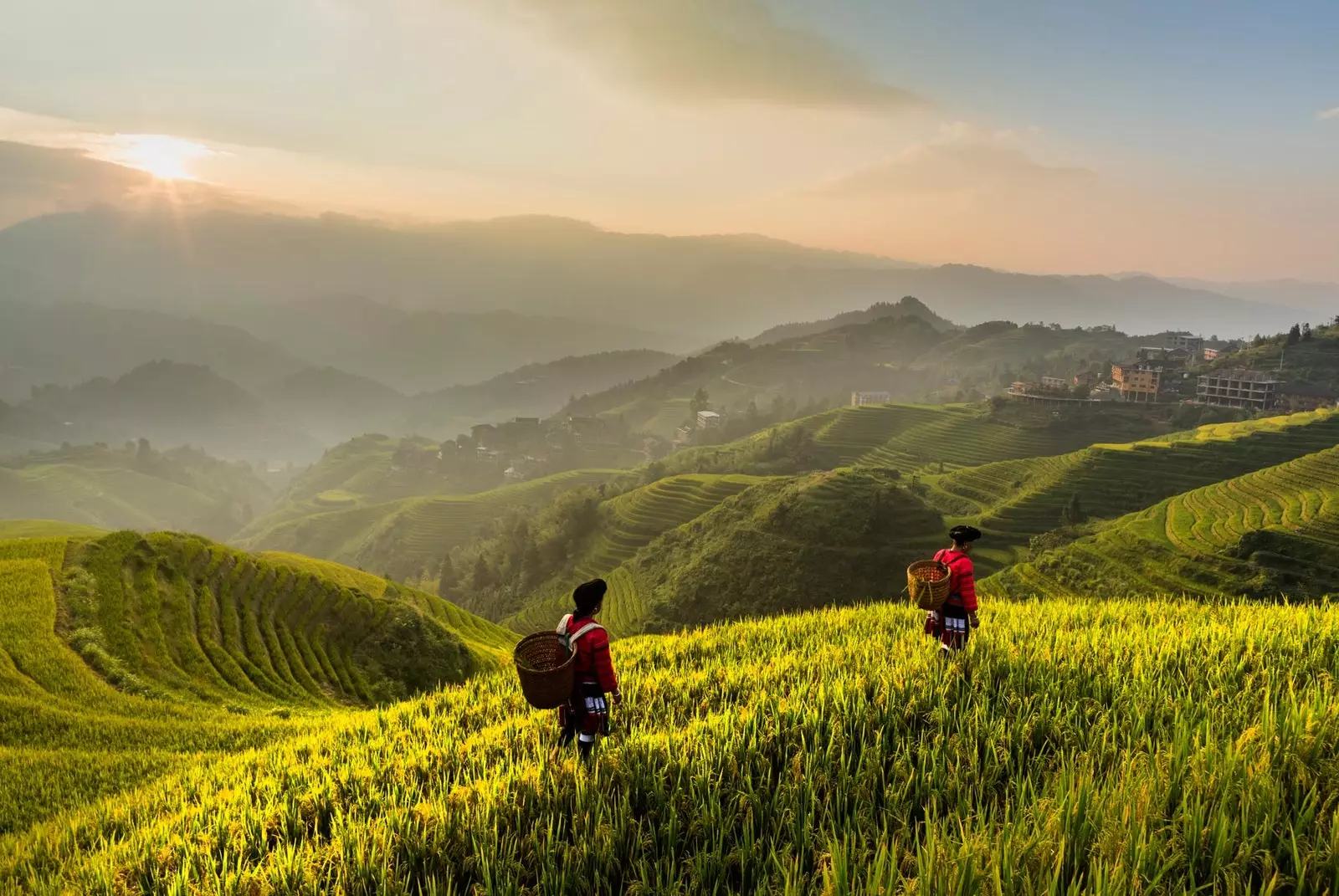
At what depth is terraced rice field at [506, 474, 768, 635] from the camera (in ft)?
274

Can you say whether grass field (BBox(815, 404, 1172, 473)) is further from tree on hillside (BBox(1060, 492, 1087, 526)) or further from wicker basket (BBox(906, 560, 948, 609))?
wicker basket (BBox(906, 560, 948, 609))

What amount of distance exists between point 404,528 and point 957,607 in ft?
564

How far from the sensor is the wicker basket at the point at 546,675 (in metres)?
5.08

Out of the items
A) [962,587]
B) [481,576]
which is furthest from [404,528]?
[962,587]

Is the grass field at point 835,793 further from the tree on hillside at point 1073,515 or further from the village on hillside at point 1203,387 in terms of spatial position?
the village on hillside at point 1203,387

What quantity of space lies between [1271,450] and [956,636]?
106 metres

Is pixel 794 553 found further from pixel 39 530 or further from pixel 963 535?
pixel 39 530

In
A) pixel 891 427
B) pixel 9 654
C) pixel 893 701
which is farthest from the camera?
pixel 891 427

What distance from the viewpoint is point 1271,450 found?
80375 millimetres

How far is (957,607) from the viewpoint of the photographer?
7680mm

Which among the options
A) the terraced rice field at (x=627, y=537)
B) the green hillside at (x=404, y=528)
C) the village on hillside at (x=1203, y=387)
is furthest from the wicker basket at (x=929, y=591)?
the village on hillside at (x=1203, y=387)

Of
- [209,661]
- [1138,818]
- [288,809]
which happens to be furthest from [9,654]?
[1138,818]

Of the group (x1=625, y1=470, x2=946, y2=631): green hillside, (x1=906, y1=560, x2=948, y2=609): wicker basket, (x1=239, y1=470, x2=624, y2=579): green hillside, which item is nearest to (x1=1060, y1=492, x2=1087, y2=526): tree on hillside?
(x1=625, y1=470, x2=946, y2=631): green hillside

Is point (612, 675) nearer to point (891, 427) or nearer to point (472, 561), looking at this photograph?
point (472, 561)
